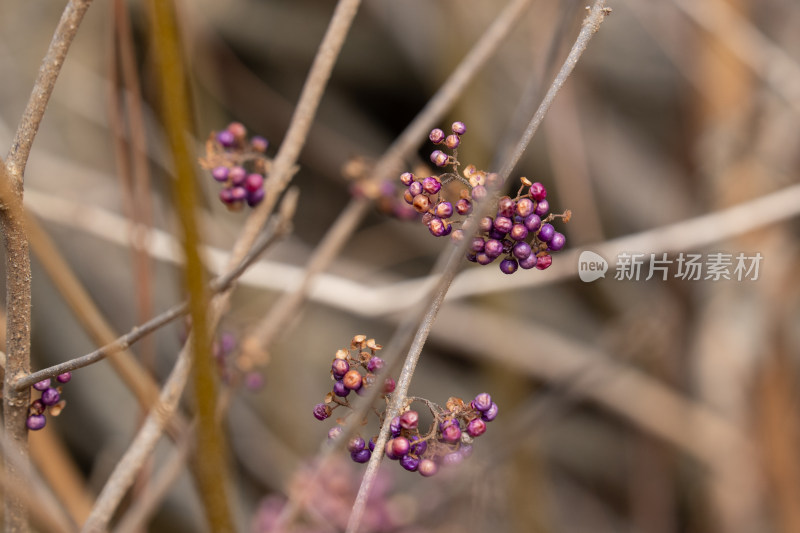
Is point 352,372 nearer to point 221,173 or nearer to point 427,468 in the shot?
point 427,468

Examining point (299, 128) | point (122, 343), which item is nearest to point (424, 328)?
point (122, 343)

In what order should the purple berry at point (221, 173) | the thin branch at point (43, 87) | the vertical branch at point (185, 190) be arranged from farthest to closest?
the purple berry at point (221, 173) < the thin branch at point (43, 87) < the vertical branch at point (185, 190)

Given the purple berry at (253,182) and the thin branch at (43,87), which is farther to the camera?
the purple berry at (253,182)

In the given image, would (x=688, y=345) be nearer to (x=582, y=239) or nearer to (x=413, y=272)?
(x=582, y=239)

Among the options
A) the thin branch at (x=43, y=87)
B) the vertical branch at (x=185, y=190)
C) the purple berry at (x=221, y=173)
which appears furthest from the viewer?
the purple berry at (x=221, y=173)

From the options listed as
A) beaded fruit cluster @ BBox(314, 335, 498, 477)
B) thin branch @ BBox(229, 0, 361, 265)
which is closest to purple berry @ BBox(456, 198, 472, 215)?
beaded fruit cluster @ BBox(314, 335, 498, 477)

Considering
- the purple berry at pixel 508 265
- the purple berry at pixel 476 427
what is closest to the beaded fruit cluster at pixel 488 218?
the purple berry at pixel 508 265

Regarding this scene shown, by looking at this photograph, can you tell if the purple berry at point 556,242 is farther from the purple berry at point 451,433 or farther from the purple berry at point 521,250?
the purple berry at point 451,433
